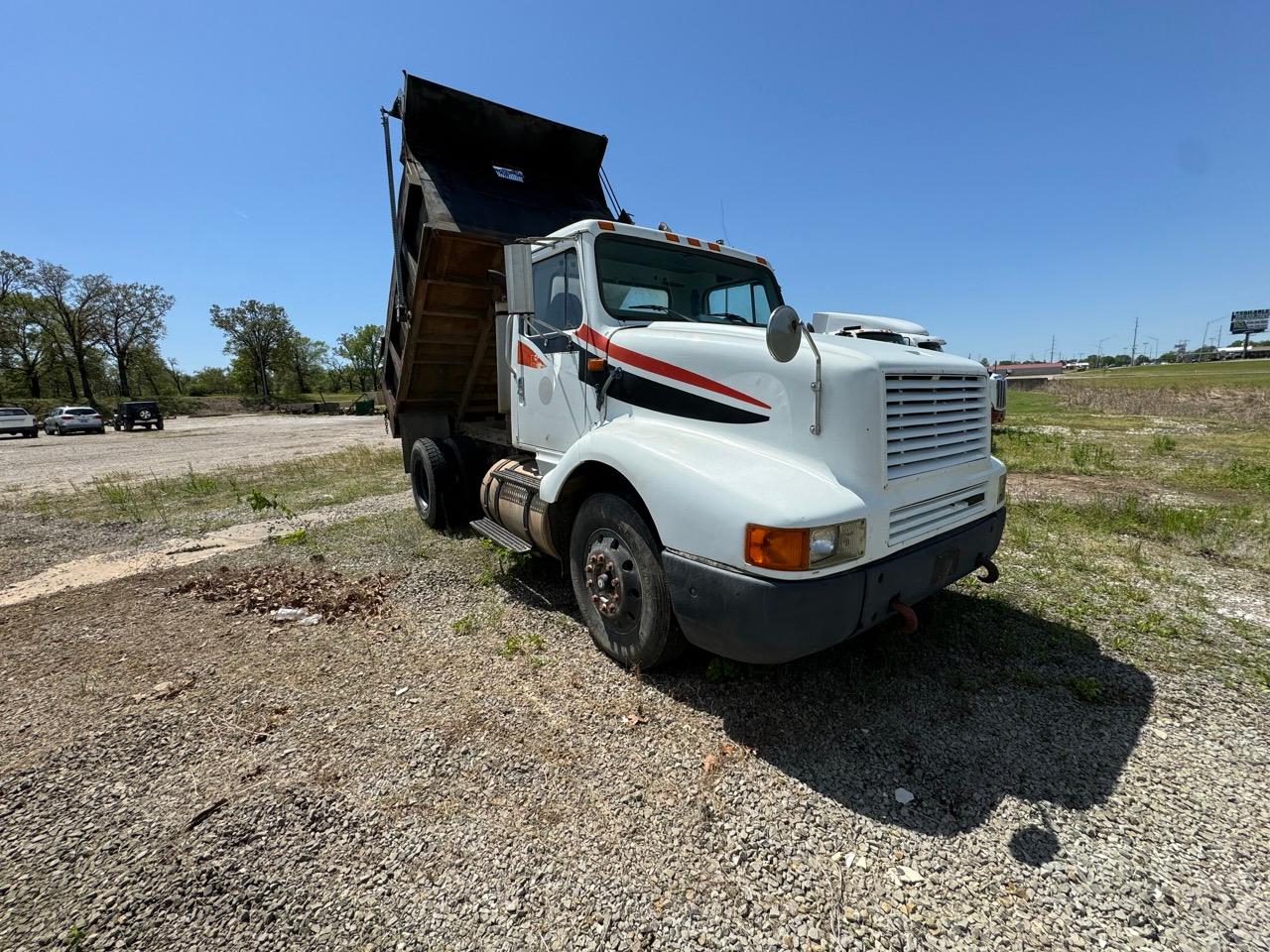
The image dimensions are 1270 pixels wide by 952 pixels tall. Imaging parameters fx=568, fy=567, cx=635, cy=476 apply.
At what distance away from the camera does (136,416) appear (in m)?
30.1

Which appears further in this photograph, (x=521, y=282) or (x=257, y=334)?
(x=257, y=334)

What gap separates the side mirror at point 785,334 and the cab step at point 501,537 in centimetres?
250

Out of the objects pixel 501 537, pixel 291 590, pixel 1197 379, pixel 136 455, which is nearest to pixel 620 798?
pixel 501 537

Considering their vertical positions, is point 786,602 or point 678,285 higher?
point 678,285

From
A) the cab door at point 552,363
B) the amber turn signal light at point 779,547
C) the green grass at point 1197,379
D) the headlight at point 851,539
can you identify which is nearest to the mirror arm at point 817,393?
the headlight at point 851,539

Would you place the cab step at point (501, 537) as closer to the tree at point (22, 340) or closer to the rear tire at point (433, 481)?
the rear tire at point (433, 481)

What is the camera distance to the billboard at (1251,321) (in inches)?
3802

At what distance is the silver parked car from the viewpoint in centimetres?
2802

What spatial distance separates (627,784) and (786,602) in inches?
42.1

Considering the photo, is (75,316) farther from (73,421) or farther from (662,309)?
(662,309)

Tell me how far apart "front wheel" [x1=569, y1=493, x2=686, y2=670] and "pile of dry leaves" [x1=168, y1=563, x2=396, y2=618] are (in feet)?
6.20

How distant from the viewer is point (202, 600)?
462cm

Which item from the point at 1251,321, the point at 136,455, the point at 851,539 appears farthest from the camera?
the point at 1251,321

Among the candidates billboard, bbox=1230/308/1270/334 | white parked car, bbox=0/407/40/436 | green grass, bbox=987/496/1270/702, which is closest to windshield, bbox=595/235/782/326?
green grass, bbox=987/496/1270/702
